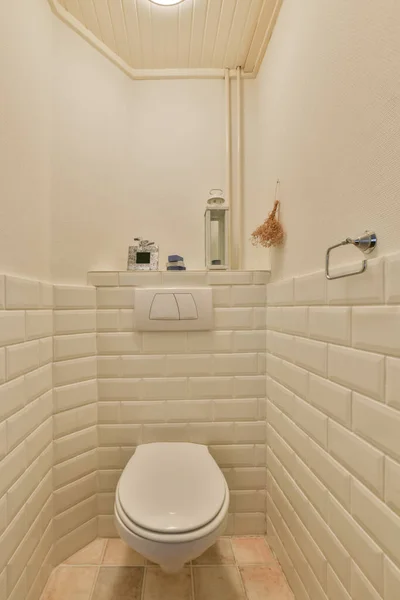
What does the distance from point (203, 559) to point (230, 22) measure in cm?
247

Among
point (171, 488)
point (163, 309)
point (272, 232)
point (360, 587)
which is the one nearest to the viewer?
point (360, 587)

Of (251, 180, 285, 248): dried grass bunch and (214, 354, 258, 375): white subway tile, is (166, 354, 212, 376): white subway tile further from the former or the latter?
(251, 180, 285, 248): dried grass bunch

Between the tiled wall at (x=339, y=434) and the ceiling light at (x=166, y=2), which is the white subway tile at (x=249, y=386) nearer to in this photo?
the tiled wall at (x=339, y=434)

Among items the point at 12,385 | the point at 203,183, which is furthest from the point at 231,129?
the point at 12,385

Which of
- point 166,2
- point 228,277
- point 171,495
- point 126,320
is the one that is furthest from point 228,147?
point 171,495

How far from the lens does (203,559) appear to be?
1.38 metres

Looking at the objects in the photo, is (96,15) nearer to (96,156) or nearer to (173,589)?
(96,156)

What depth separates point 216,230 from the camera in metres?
1.63

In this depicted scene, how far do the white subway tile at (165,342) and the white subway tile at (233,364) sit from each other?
17 cm

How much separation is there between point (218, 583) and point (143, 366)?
942 millimetres

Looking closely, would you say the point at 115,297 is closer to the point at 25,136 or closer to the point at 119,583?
the point at 25,136

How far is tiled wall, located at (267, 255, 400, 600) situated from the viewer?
2.23 ft

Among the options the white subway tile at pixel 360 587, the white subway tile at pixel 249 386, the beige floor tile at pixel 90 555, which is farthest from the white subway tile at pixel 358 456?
the beige floor tile at pixel 90 555

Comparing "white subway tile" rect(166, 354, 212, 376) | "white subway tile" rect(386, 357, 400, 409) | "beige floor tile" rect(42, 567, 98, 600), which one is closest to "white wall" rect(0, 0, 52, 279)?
"white subway tile" rect(166, 354, 212, 376)
